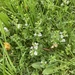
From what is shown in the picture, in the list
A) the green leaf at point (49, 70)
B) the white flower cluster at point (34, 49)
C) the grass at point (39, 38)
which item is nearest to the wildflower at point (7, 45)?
the grass at point (39, 38)

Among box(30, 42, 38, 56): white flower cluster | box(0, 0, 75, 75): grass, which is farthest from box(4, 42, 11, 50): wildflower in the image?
box(30, 42, 38, 56): white flower cluster

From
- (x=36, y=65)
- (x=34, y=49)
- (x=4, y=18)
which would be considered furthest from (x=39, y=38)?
(x=4, y=18)

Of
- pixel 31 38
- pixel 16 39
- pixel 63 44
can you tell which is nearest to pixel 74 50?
pixel 63 44

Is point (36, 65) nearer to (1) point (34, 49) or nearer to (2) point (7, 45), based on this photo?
(1) point (34, 49)

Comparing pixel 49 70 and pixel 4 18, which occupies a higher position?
pixel 4 18

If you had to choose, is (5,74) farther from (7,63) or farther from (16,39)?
(16,39)

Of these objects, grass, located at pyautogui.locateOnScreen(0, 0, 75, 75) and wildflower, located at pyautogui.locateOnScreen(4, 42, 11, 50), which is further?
wildflower, located at pyautogui.locateOnScreen(4, 42, 11, 50)

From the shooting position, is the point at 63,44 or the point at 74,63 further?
the point at 63,44

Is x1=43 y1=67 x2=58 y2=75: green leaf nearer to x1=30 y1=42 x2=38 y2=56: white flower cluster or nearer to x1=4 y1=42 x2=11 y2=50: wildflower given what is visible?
x1=30 y1=42 x2=38 y2=56: white flower cluster
